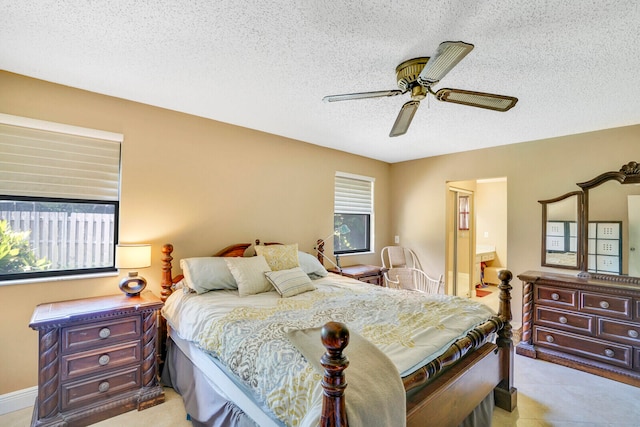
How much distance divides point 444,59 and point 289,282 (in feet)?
6.73

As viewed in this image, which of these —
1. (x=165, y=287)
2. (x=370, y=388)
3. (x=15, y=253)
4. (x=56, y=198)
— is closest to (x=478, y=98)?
(x=370, y=388)

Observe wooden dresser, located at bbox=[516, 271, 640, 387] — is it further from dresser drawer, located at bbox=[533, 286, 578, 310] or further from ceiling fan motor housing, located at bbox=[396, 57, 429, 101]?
ceiling fan motor housing, located at bbox=[396, 57, 429, 101]

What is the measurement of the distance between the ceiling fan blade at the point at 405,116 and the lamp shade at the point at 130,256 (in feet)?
7.52

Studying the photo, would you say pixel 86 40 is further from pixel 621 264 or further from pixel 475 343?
pixel 621 264

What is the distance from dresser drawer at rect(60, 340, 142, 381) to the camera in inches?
79.0

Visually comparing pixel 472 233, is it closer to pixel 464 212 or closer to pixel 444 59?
pixel 464 212

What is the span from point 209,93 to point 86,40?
85 centimetres

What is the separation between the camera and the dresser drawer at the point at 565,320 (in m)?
2.91

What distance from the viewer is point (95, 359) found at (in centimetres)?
211

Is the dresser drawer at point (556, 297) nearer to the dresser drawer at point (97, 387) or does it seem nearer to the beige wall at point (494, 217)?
the beige wall at point (494, 217)

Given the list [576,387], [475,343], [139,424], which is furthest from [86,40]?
[576,387]

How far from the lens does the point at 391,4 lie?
143 centimetres

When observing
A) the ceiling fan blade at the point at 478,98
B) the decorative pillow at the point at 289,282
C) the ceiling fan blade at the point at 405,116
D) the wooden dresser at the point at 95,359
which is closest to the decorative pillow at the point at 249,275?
the decorative pillow at the point at 289,282

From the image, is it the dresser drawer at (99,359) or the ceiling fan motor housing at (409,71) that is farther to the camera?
Result: the dresser drawer at (99,359)
